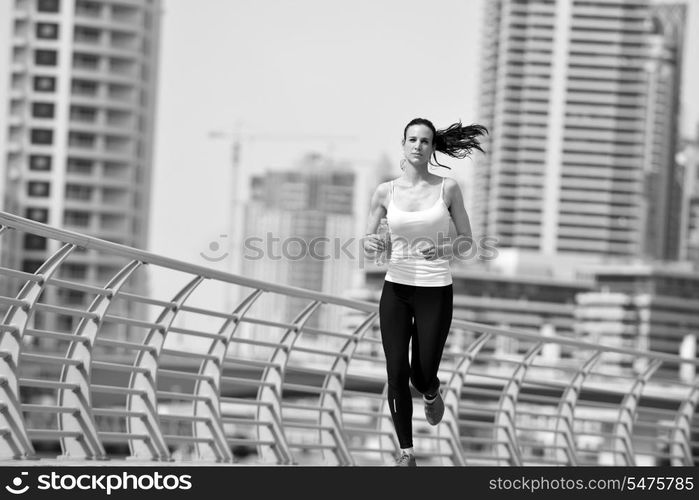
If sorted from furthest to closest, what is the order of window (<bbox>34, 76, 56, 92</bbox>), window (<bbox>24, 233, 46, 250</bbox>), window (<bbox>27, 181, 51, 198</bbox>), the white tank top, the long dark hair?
1. window (<bbox>34, 76, 56, 92</bbox>)
2. window (<bbox>27, 181, 51, 198</bbox>)
3. window (<bbox>24, 233, 46, 250</bbox>)
4. the long dark hair
5. the white tank top

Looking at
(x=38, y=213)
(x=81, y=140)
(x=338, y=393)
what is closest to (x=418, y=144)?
(x=338, y=393)

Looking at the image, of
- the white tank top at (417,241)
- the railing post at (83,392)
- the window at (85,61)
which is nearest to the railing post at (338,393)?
the railing post at (83,392)

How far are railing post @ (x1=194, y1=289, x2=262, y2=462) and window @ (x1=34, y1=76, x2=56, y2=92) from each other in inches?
4626

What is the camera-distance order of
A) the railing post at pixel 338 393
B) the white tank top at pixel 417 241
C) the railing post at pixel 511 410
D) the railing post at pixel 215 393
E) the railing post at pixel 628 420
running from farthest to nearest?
the railing post at pixel 628 420 < the railing post at pixel 511 410 < the railing post at pixel 338 393 < the railing post at pixel 215 393 < the white tank top at pixel 417 241

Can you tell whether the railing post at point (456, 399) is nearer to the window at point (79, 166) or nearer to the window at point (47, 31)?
the window at point (79, 166)

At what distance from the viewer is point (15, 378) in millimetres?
8094

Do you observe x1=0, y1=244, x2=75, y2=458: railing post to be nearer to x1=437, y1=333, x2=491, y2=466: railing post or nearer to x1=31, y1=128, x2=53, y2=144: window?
x1=437, y1=333, x2=491, y2=466: railing post

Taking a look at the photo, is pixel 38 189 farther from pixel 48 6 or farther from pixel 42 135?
pixel 48 6

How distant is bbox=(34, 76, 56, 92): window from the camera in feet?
411

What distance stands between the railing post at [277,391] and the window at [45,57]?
11734cm

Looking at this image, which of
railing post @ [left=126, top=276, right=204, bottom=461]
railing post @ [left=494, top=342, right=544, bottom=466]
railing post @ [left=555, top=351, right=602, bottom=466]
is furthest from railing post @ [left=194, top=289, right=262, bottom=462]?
railing post @ [left=555, top=351, right=602, bottom=466]

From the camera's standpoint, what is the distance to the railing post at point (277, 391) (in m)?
10.6

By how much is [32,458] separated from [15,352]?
519 mm
